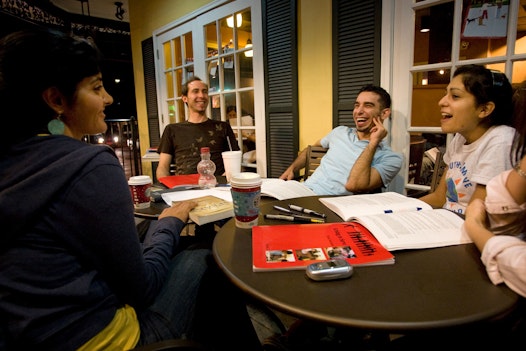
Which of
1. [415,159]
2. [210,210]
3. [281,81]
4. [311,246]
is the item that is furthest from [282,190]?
Result: [281,81]

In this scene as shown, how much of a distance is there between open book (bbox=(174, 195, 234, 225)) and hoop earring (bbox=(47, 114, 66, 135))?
0.48m

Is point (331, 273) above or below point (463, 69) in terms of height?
below

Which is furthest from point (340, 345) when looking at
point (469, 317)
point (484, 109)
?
point (484, 109)

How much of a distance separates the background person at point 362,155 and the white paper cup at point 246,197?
88 cm

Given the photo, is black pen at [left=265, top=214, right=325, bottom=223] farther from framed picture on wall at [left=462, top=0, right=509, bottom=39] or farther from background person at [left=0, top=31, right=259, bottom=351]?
framed picture on wall at [left=462, top=0, right=509, bottom=39]

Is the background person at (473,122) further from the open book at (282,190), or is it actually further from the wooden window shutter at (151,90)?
the wooden window shutter at (151,90)

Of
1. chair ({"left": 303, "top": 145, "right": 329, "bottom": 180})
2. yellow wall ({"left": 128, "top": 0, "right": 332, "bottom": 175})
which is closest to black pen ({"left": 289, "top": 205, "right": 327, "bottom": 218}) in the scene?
chair ({"left": 303, "top": 145, "right": 329, "bottom": 180})

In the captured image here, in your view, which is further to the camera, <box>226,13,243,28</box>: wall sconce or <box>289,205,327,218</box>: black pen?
<box>226,13,243,28</box>: wall sconce

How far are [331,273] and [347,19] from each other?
2027 millimetres

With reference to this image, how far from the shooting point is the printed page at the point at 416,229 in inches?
33.8

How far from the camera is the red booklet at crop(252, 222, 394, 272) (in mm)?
783

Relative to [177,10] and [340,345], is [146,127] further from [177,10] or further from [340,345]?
[340,345]

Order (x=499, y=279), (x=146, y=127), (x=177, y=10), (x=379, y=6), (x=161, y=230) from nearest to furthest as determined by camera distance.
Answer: (x=499, y=279) < (x=161, y=230) < (x=379, y=6) < (x=177, y=10) < (x=146, y=127)

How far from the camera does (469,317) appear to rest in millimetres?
586
